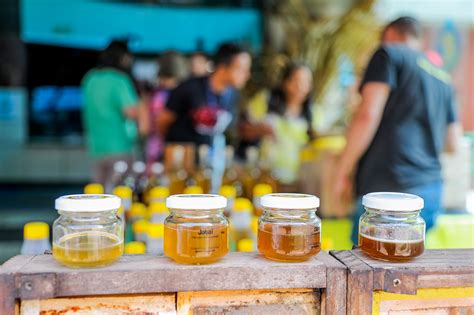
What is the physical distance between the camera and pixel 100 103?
10.7ft

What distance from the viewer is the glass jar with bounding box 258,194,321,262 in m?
1.02

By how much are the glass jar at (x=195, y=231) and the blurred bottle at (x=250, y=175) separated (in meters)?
1.50

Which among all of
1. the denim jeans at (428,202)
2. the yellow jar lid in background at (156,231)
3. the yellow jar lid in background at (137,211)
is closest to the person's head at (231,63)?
the denim jeans at (428,202)

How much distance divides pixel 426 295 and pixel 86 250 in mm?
625

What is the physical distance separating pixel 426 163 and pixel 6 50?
5.27 meters

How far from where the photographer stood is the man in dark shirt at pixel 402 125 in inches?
86.7

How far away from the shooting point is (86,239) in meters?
0.99

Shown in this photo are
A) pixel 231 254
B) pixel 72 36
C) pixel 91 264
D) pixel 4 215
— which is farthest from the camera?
pixel 72 36

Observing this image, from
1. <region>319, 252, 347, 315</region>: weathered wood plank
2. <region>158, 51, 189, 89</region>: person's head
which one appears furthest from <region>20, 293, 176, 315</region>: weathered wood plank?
<region>158, 51, 189, 89</region>: person's head

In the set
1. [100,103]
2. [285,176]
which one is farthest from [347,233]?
[100,103]

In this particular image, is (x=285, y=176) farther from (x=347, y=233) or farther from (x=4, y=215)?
(x=4, y=215)

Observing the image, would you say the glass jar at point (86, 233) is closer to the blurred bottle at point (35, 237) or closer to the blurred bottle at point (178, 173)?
the blurred bottle at point (35, 237)

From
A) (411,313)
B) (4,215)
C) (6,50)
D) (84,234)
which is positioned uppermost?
(6,50)

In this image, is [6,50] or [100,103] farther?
[6,50]
